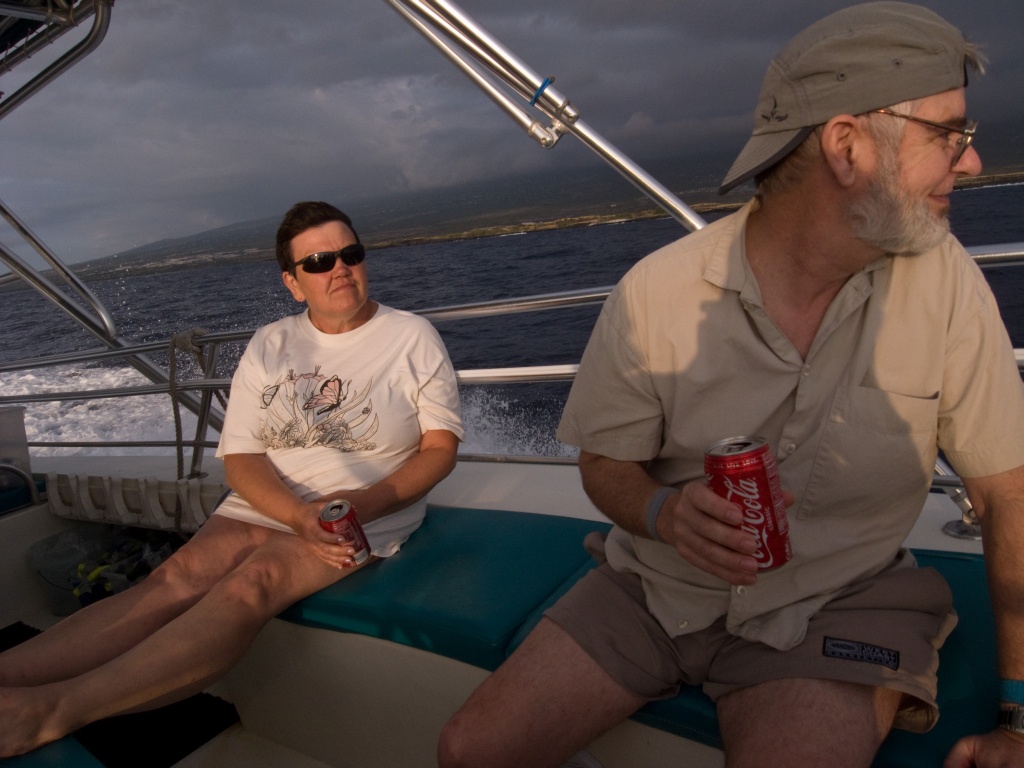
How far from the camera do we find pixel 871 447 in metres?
1.16

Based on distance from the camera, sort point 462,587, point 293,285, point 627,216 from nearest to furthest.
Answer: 1. point 462,587
2. point 293,285
3. point 627,216

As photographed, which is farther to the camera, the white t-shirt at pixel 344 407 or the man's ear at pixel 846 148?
the white t-shirt at pixel 344 407

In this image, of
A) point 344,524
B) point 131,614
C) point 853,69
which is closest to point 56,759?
point 131,614

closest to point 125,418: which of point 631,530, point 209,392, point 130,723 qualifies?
point 209,392

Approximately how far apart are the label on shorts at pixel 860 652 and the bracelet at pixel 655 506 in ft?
0.96

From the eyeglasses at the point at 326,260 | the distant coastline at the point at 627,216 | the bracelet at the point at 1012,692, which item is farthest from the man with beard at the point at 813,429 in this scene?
the eyeglasses at the point at 326,260

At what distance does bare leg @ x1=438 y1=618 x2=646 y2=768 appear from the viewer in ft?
3.82

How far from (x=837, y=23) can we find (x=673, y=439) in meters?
0.69

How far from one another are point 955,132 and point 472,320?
1255 centimetres

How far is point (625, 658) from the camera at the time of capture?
1243 mm

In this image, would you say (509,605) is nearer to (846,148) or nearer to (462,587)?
(462,587)

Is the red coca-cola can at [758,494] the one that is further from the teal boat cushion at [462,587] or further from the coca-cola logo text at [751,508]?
the teal boat cushion at [462,587]

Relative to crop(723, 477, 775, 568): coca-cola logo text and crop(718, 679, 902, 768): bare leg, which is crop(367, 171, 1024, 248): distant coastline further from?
crop(718, 679, 902, 768): bare leg

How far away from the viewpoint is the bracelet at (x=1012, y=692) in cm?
103
